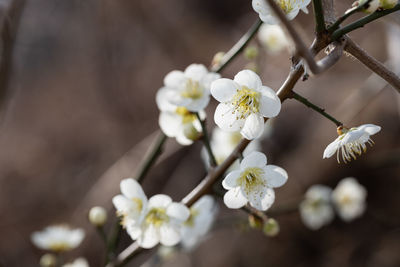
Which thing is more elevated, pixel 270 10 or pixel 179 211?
pixel 270 10

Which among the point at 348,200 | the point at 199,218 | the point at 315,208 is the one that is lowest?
the point at 348,200

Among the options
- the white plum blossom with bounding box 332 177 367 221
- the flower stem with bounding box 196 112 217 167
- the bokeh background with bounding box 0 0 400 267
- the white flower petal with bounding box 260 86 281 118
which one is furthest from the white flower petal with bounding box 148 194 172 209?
the white plum blossom with bounding box 332 177 367 221

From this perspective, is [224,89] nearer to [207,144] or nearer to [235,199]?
[207,144]

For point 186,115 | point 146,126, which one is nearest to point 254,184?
point 186,115

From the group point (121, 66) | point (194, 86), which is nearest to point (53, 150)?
point (121, 66)

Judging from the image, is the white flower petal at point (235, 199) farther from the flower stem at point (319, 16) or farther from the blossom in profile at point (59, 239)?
the blossom in profile at point (59, 239)

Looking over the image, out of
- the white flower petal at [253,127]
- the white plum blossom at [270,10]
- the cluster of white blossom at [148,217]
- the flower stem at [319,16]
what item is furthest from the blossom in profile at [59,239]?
the flower stem at [319,16]

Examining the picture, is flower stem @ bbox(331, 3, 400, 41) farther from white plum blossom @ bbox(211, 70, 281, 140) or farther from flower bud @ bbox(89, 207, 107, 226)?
flower bud @ bbox(89, 207, 107, 226)
